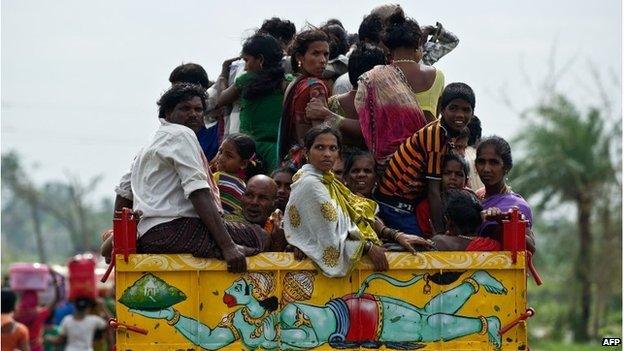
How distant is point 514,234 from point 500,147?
1104 mm

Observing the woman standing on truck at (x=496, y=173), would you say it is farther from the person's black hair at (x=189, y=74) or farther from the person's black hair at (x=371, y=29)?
the person's black hair at (x=189, y=74)

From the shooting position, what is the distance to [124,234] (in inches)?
269

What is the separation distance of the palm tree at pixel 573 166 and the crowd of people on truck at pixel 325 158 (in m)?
21.4

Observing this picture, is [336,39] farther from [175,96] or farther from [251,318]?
[251,318]

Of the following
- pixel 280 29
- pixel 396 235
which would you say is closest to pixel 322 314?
pixel 396 235

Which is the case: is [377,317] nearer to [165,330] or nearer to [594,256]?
[165,330]

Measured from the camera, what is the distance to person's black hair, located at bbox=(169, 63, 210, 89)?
30.4 ft

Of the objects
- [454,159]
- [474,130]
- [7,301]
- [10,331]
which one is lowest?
[10,331]

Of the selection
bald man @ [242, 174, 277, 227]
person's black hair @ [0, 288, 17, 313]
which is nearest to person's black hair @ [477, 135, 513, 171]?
bald man @ [242, 174, 277, 227]

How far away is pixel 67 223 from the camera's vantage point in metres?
76.9

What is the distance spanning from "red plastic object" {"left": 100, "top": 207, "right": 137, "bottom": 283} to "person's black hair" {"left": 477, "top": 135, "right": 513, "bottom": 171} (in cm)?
205

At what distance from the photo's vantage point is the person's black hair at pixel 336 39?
31.9 ft

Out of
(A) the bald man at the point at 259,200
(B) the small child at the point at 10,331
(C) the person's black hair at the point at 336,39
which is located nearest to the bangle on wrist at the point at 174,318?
(A) the bald man at the point at 259,200

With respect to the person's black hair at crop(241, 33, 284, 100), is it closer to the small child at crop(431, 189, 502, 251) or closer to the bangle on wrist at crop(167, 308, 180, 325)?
the small child at crop(431, 189, 502, 251)
